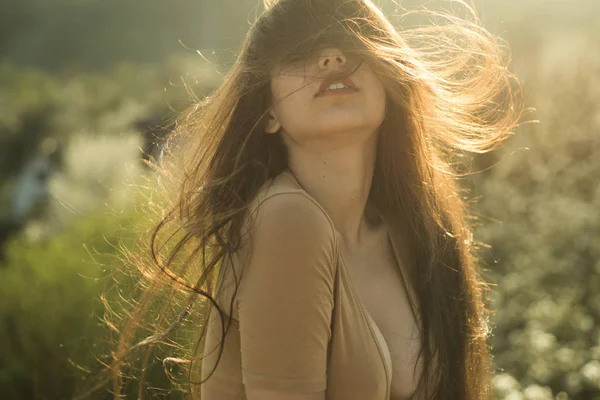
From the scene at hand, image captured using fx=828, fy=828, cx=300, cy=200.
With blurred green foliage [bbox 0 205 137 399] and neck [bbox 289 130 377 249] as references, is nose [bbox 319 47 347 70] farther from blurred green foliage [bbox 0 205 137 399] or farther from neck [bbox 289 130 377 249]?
blurred green foliage [bbox 0 205 137 399]

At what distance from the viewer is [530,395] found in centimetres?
384

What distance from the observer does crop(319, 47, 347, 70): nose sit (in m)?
2.14

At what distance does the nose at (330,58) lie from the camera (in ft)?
7.01

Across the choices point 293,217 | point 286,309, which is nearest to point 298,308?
point 286,309

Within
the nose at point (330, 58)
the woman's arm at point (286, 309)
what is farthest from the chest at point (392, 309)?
the nose at point (330, 58)

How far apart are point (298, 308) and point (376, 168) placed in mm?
768

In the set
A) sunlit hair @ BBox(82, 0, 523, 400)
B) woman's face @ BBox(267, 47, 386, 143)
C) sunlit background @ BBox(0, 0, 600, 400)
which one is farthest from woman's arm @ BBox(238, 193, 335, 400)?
sunlit background @ BBox(0, 0, 600, 400)

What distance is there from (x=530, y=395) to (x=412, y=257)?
5.41ft

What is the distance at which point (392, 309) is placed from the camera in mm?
2338

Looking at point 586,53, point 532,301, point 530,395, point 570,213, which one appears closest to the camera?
point 530,395

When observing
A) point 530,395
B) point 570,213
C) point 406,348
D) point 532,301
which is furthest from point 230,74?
point 570,213

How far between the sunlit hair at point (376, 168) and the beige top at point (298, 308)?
4.0 inches

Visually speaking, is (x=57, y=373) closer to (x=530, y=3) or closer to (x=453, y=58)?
(x=453, y=58)

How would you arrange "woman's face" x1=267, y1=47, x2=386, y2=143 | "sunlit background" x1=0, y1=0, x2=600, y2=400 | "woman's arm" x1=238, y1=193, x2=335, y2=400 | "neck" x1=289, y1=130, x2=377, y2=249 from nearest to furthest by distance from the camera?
1. "woman's arm" x1=238, y1=193, x2=335, y2=400
2. "woman's face" x1=267, y1=47, x2=386, y2=143
3. "neck" x1=289, y1=130, x2=377, y2=249
4. "sunlit background" x1=0, y1=0, x2=600, y2=400
